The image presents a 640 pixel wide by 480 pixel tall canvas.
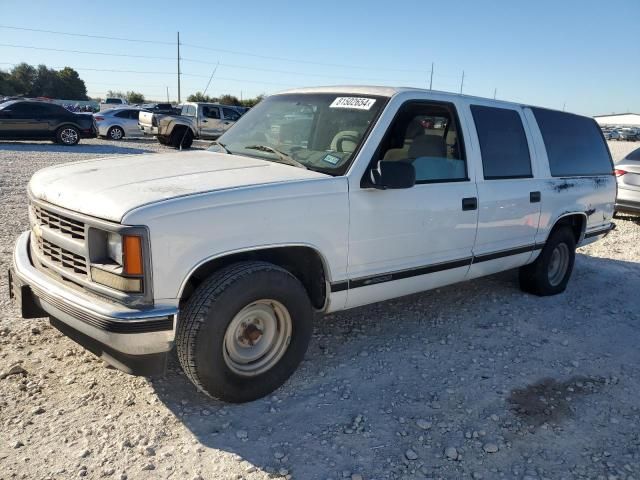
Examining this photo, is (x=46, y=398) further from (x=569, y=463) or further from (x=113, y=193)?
(x=569, y=463)

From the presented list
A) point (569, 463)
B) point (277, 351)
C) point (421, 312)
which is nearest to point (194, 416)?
point (277, 351)

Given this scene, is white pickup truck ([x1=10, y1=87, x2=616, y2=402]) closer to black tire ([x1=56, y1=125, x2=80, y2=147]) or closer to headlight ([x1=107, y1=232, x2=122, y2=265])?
headlight ([x1=107, y1=232, x2=122, y2=265])

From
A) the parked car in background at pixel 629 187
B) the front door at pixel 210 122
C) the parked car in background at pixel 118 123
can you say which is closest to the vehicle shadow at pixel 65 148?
the parked car in background at pixel 118 123

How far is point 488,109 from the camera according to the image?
15.1 feet

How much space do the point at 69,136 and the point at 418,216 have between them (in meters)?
17.6

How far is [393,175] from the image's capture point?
132 inches

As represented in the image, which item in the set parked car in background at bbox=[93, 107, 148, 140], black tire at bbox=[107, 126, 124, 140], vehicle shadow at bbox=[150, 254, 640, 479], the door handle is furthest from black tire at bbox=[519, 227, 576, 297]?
black tire at bbox=[107, 126, 124, 140]

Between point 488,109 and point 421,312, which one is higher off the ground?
point 488,109

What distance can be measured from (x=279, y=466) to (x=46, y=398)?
1.48 m

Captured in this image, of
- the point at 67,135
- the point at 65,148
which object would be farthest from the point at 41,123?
the point at 65,148

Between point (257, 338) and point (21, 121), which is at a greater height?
point (21, 121)

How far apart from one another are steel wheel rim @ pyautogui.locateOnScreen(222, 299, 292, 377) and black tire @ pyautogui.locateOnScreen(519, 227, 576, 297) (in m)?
3.16

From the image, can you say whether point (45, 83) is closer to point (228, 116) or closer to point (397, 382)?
point (228, 116)

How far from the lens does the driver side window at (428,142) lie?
12.6 feet
